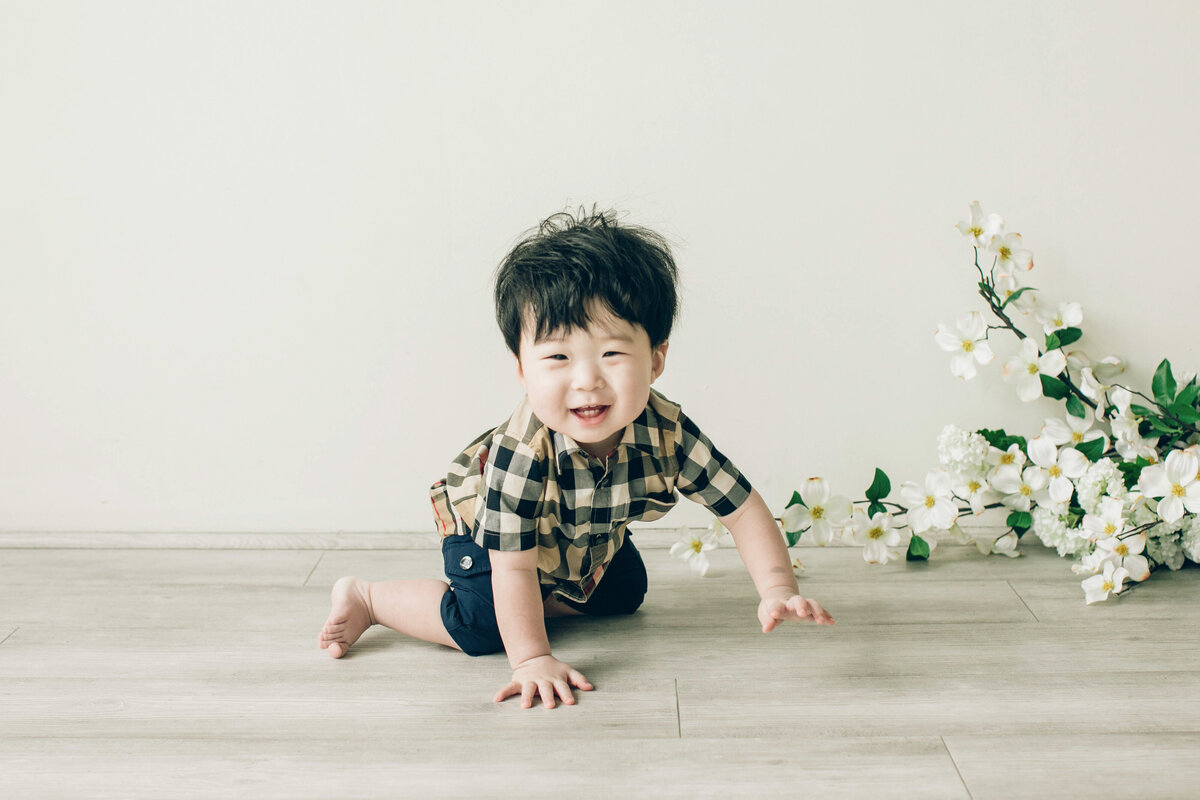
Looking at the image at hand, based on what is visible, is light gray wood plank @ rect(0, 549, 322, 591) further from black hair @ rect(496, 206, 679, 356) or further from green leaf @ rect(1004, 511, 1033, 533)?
green leaf @ rect(1004, 511, 1033, 533)

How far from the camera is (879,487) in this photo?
143cm

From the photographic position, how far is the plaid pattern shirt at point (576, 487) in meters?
1.10

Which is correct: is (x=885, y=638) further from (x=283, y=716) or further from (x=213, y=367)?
(x=213, y=367)

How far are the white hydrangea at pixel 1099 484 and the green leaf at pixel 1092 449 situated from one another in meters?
0.03

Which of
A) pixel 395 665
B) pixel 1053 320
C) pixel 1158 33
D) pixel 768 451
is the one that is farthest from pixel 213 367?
pixel 1158 33

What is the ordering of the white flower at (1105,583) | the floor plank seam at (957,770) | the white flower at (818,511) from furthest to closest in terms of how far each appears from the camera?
1. the white flower at (818,511)
2. the white flower at (1105,583)
3. the floor plank seam at (957,770)

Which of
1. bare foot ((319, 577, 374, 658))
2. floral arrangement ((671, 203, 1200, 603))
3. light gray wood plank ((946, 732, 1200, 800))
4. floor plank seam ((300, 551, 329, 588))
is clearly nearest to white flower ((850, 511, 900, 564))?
floral arrangement ((671, 203, 1200, 603))

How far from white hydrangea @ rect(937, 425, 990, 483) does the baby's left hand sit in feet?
1.43

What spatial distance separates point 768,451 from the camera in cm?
151

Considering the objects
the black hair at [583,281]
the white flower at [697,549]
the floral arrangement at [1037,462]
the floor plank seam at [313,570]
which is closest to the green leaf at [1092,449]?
the floral arrangement at [1037,462]

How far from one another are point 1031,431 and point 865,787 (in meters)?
0.79

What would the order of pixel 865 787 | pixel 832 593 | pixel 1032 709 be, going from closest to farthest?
pixel 865 787 → pixel 1032 709 → pixel 832 593

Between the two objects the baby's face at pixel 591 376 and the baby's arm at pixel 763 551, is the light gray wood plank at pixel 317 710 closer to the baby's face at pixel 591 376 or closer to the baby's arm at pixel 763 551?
the baby's arm at pixel 763 551

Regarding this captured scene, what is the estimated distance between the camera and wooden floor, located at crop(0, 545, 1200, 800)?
93cm
